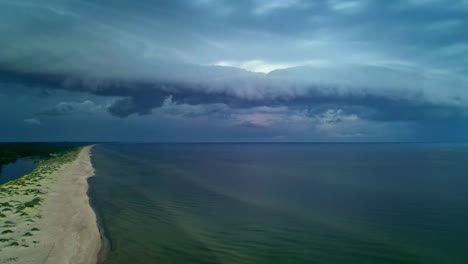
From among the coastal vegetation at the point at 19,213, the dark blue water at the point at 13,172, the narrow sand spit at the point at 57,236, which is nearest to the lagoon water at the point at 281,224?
the narrow sand spit at the point at 57,236

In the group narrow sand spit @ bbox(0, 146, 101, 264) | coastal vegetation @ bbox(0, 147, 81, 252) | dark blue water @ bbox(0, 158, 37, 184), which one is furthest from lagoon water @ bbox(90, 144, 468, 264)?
dark blue water @ bbox(0, 158, 37, 184)

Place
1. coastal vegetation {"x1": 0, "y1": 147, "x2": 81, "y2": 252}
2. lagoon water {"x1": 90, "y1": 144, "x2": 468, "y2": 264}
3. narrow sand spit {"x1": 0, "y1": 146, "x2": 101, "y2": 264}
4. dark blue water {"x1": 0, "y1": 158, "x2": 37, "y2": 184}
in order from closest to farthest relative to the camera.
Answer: narrow sand spit {"x1": 0, "y1": 146, "x2": 101, "y2": 264}, coastal vegetation {"x1": 0, "y1": 147, "x2": 81, "y2": 252}, lagoon water {"x1": 90, "y1": 144, "x2": 468, "y2": 264}, dark blue water {"x1": 0, "y1": 158, "x2": 37, "y2": 184}

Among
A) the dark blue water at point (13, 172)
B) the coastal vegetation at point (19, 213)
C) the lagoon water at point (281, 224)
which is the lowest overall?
the dark blue water at point (13, 172)

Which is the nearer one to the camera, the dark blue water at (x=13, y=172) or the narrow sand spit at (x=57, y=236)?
the narrow sand spit at (x=57, y=236)

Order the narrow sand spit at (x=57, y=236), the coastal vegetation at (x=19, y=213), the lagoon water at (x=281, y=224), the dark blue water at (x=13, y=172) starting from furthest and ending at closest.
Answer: the dark blue water at (x=13, y=172) < the lagoon water at (x=281, y=224) < the coastal vegetation at (x=19, y=213) < the narrow sand spit at (x=57, y=236)

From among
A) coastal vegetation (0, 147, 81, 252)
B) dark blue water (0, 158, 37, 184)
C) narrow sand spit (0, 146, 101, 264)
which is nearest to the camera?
narrow sand spit (0, 146, 101, 264)

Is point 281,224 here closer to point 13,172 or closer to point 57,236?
point 57,236

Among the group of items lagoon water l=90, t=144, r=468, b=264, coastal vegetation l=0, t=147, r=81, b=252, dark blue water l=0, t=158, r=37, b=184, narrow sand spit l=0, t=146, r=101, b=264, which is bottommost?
dark blue water l=0, t=158, r=37, b=184

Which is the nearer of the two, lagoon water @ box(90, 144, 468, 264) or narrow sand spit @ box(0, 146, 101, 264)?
narrow sand spit @ box(0, 146, 101, 264)

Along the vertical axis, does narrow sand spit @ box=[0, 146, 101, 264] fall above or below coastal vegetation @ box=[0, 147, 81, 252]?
below

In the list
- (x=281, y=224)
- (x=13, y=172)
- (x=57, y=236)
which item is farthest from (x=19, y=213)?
(x=13, y=172)

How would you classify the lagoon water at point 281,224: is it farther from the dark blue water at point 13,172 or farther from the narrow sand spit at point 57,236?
the dark blue water at point 13,172

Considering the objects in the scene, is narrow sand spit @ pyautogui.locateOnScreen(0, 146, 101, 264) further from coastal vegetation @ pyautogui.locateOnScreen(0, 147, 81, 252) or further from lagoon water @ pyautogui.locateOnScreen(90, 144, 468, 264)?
lagoon water @ pyautogui.locateOnScreen(90, 144, 468, 264)
